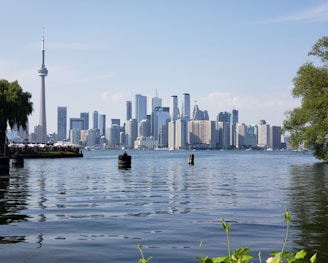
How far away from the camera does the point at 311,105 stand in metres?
64.8

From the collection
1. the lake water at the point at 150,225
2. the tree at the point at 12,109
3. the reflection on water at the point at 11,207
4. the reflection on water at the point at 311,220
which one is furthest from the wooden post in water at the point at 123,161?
the reflection on water at the point at 311,220

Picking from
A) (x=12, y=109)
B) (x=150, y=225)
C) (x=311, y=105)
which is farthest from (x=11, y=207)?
(x=12, y=109)

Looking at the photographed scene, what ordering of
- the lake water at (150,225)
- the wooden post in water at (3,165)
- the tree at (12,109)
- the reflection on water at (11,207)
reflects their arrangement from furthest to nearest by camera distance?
the tree at (12,109) < the wooden post in water at (3,165) < the reflection on water at (11,207) < the lake water at (150,225)

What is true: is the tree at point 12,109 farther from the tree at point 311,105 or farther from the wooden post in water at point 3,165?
the tree at point 311,105

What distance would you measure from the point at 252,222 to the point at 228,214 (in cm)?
259

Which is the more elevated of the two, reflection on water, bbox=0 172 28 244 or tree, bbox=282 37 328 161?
tree, bbox=282 37 328 161

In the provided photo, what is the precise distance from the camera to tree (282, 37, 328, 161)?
63.9 metres

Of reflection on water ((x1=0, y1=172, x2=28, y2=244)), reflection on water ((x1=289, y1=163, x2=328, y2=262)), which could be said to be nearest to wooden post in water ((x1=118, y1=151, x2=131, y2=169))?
reflection on water ((x1=0, y1=172, x2=28, y2=244))

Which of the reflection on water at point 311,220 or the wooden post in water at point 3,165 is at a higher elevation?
the wooden post in water at point 3,165

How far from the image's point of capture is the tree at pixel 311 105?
6387cm

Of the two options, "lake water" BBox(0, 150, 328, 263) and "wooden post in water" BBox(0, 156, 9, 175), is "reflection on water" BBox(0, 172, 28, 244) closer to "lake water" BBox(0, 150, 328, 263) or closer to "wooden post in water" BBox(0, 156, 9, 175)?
"lake water" BBox(0, 150, 328, 263)

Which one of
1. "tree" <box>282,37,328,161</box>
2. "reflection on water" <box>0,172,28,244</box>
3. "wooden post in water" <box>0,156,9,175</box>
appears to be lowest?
"reflection on water" <box>0,172,28,244</box>

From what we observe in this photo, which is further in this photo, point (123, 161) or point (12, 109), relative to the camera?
point (12, 109)

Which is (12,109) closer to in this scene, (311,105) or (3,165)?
(3,165)
